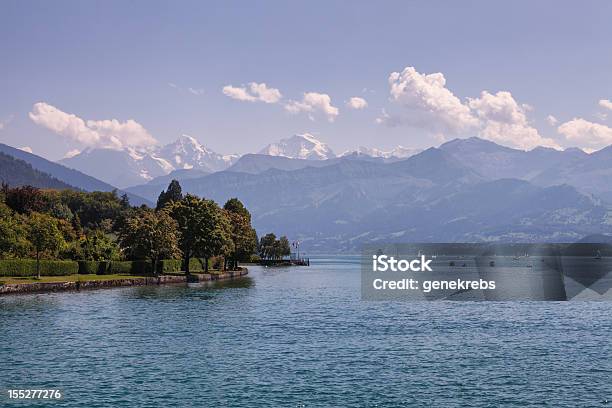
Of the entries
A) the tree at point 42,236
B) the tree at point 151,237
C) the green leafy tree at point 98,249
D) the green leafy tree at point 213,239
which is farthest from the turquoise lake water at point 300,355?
the green leafy tree at point 213,239

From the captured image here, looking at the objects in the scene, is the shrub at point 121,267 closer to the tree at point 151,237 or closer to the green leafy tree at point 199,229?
the tree at point 151,237

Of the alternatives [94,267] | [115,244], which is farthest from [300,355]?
[115,244]

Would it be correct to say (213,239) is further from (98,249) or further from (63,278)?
(63,278)

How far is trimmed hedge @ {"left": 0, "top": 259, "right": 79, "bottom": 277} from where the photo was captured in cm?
13388

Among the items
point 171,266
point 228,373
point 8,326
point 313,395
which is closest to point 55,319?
point 8,326

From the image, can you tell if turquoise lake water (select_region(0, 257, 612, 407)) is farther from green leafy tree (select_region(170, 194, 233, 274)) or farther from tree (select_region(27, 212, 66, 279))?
green leafy tree (select_region(170, 194, 233, 274))

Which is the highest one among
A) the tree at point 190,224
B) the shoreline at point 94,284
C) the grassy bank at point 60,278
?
the tree at point 190,224

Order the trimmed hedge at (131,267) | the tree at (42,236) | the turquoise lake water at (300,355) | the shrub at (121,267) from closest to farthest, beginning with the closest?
1. the turquoise lake water at (300,355)
2. the tree at (42,236)
3. the shrub at (121,267)
4. the trimmed hedge at (131,267)

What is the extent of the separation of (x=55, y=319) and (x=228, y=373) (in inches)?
1489

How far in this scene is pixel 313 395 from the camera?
4875 cm

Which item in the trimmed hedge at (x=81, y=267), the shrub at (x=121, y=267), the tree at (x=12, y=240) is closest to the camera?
the trimmed hedge at (x=81, y=267)

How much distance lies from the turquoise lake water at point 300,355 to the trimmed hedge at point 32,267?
26.6 metres

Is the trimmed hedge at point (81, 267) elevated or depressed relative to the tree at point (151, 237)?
depressed

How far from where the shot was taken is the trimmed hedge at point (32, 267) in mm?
133875
